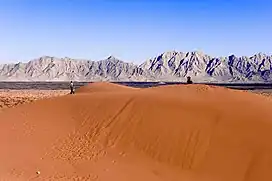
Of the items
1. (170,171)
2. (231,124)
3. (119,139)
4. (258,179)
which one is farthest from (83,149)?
(258,179)

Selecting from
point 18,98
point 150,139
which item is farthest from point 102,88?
point 18,98

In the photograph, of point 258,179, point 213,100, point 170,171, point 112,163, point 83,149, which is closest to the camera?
point 258,179

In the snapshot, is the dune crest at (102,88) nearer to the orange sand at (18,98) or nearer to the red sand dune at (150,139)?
the red sand dune at (150,139)

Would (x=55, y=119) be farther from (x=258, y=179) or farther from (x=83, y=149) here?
(x=258, y=179)

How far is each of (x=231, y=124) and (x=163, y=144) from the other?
2.62 m

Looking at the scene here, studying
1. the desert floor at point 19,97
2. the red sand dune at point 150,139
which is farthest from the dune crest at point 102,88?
the desert floor at point 19,97

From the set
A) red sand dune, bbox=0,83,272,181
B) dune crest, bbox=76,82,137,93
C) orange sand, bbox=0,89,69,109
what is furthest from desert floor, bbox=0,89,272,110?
red sand dune, bbox=0,83,272,181

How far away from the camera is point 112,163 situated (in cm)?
1430

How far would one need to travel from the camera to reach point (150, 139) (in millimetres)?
15547

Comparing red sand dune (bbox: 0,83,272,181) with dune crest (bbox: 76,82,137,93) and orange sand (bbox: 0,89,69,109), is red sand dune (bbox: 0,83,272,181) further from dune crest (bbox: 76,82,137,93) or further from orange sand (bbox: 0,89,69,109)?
orange sand (bbox: 0,89,69,109)

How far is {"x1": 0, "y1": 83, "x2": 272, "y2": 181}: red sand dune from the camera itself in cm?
1327

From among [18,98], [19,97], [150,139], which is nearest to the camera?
[150,139]

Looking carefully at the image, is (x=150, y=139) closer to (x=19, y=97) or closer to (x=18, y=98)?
(x=18, y=98)

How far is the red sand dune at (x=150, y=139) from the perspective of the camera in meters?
13.3
